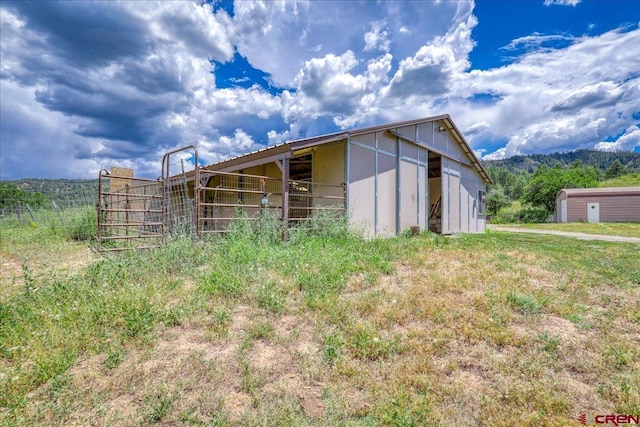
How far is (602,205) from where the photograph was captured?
84.5 feet

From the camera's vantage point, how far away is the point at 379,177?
10102 mm

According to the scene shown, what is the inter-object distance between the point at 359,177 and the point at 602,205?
2810cm

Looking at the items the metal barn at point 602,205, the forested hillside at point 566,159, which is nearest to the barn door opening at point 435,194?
the metal barn at point 602,205

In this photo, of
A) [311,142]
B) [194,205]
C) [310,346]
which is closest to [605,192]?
[311,142]

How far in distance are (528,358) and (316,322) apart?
200 centimetres

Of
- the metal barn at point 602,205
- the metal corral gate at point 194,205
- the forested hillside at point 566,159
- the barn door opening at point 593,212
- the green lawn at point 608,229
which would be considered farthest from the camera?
the forested hillside at point 566,159

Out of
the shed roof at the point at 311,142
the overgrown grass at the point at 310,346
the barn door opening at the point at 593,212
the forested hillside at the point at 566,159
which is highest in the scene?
the forested hillside at the point at 566,159

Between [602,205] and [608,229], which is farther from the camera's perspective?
[602,205]

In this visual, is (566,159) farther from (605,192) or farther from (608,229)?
(608,229)

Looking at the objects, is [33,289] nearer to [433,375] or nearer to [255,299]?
[255,299]

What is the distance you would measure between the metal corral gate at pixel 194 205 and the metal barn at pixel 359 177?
6cm

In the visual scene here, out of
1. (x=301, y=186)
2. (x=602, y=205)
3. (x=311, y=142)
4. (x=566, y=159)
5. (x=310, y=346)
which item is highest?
(x=566, y=159)

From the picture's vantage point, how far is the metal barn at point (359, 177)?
8.12 metres

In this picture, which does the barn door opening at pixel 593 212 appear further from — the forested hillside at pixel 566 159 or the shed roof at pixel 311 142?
the forested hillside at pixel 566 159
